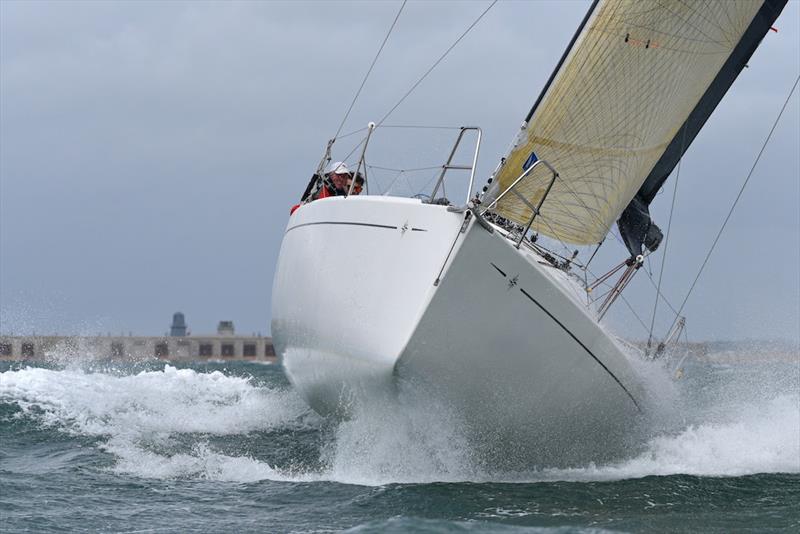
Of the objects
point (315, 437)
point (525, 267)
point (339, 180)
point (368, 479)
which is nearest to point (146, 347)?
point (315, 437)

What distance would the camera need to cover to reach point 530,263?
7387 millimetres

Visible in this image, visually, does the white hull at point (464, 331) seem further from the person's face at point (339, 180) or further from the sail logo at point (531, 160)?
the person's face at point (339, 180)

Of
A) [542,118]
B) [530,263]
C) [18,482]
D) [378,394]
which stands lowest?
[18,482]

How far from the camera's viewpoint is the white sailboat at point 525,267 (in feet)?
24.2

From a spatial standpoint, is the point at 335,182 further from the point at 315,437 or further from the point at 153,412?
the point at 153,412

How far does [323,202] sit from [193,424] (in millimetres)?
4007

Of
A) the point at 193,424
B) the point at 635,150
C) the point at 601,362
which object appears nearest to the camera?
the point at 601,362

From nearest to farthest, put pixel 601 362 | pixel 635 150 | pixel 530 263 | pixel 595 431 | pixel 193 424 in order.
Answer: pixel 530 263
pixel 601 362
pixel 595 431
pixel 635 150
pixel 193 424

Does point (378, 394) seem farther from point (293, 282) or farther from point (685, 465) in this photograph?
point (685, 465)

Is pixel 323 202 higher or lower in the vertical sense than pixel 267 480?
higher

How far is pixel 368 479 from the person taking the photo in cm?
795

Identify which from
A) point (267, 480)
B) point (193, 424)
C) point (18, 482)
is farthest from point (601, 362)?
point (193, 424)

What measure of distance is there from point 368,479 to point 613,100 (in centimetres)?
385

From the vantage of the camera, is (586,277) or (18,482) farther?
(586,277)
